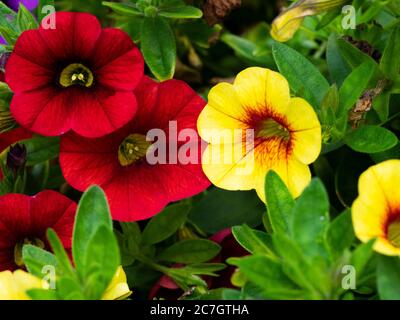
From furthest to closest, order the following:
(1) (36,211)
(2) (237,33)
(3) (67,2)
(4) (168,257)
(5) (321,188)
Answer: (2) (237,33), (3) (67,2), (4) (168,257), (1) (36,211), (5) (321,188)

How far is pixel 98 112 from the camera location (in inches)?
41.4

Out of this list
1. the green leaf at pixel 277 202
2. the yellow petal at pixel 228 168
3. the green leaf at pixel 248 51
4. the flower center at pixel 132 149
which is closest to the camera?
the green leaf at pixel 277 202

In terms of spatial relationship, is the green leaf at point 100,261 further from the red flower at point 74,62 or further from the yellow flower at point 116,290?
the red flower at point 74,62

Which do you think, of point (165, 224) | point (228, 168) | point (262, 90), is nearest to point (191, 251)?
point (165, 224)

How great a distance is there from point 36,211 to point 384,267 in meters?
0.48

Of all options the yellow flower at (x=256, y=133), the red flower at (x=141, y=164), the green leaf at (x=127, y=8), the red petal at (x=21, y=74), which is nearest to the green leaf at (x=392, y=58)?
the yellow flower at (x=256, y=133)

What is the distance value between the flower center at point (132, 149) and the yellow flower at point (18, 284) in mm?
301

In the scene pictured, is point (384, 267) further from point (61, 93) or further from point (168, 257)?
point (61, 93)

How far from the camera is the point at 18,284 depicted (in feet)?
2.77

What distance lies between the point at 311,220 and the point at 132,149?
0.40 meters

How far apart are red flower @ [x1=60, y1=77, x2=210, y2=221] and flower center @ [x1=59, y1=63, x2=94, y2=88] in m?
0.08

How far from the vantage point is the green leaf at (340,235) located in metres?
0.84

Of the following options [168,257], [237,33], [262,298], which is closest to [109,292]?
[262,298]

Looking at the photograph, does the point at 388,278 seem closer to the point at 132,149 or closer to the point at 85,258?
the point at 85,258
